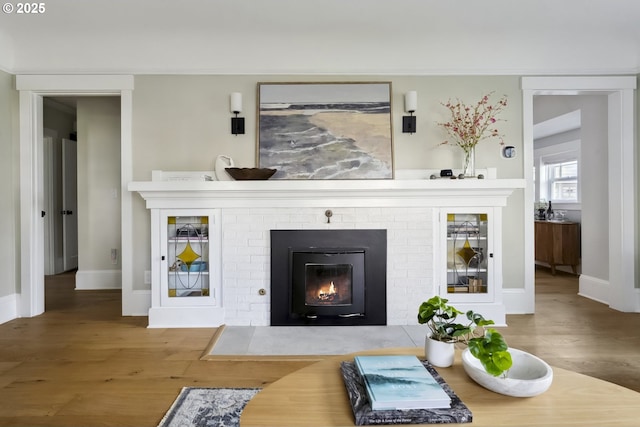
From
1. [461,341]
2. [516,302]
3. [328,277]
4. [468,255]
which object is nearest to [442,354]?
[461,341]

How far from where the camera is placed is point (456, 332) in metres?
1.24

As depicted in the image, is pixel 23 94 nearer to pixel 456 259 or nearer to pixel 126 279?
pixel 126 279

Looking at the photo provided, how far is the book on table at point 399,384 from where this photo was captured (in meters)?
0.97

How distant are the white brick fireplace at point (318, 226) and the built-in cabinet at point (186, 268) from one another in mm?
42

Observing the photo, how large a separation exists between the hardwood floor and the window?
273 centimetres

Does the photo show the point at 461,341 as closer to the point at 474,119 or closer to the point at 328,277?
the point at 328,277

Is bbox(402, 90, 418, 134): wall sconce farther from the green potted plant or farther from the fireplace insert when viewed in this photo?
the green potted plant

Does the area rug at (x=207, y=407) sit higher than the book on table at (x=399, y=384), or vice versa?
the book on table at (x=399, y=384)

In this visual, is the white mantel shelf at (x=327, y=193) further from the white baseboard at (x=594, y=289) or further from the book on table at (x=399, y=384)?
the book on table at (x=399, y=384)

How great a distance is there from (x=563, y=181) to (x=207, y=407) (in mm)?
6132

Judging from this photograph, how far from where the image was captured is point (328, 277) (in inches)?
118

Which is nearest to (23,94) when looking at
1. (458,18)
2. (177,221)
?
(177,221)

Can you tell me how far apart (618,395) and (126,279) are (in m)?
3.37

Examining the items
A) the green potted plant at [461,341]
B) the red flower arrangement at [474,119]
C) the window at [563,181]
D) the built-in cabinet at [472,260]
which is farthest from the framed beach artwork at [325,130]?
the window at [563,181]
